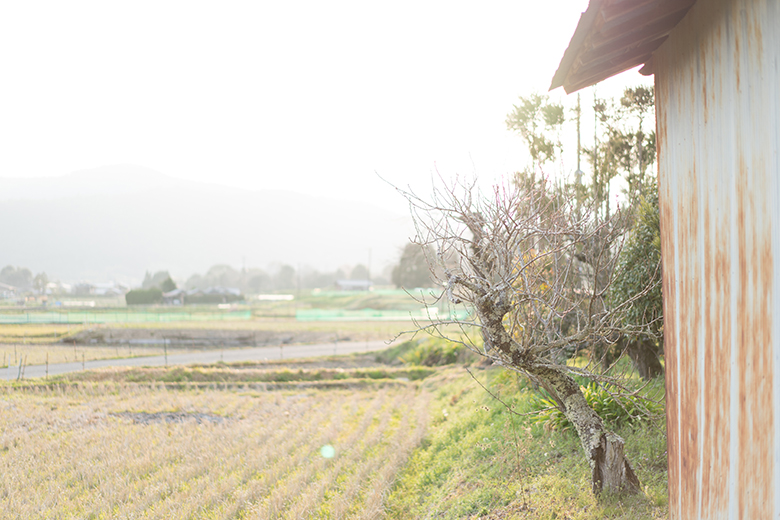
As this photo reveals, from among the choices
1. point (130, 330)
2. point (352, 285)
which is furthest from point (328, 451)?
point (352, 285)

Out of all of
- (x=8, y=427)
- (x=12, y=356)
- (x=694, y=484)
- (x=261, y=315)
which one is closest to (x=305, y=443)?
(x=8, y=427)

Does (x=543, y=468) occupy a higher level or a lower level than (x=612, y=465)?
lower

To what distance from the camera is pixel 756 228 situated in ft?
9.05

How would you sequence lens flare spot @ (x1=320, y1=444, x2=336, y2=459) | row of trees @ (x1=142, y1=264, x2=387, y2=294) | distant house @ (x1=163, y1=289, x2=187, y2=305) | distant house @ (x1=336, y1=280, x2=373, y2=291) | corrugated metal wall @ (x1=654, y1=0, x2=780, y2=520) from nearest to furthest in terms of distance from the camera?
corrugated metal wall @ (x1=654, y1=0, x2=780, y2=520) → lens flare spot @ (x1=320, y1=444, x2=336, y2=459) → distant house @ (x1=163, y1=289, x2=187, y2=305) → distant house @ (x1=336, y1=280, x2=373, y2=291) → row of trees @ (x1=142, y1=264, x2=387, y2=294)

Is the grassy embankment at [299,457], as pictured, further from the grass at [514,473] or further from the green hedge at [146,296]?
the green hedge at [146,296]

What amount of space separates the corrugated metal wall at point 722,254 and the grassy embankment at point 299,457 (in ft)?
7.51

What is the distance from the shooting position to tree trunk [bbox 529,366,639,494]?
561 centimetres

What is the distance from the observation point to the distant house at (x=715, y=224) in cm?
267

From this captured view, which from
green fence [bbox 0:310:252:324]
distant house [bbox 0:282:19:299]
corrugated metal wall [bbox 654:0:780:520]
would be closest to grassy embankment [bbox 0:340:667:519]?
corrugated metal wall [bbox 654:0:780:520]

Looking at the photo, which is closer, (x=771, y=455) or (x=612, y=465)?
(x=771, y=455)

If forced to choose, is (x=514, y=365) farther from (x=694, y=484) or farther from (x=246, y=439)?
(x=246, y=439)

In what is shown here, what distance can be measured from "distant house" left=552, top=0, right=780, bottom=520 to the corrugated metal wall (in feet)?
0.03

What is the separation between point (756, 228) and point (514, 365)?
3194 mm

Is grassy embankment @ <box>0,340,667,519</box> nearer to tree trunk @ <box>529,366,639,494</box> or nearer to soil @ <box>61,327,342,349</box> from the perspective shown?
tree trunk @ <box>529,366,639,494</box>
